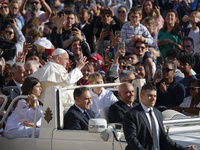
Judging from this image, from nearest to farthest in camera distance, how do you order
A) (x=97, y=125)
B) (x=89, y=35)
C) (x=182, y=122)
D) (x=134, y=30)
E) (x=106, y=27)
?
1. (x=97, y=125)
2. (x=182, y=122)
3. (x=134, y=30)
4. (x=106, y=27)
5. (x=89, y=35)

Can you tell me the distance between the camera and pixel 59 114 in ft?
24.1

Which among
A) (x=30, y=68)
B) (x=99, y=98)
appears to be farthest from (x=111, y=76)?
(x=30, y=68)

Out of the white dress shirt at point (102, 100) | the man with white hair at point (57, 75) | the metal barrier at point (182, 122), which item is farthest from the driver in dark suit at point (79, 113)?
the man with white hair at point (57, 75)

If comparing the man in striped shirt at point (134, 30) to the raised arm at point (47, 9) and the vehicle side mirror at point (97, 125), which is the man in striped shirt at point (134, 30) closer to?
the raised arm at point (47, 9)

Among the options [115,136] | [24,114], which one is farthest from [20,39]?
[115,136]

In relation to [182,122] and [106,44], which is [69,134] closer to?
[182,122]

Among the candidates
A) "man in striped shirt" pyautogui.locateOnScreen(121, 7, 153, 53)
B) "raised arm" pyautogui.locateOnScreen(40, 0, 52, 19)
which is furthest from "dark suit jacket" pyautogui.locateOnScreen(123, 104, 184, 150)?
"raised arm" pyautogui.locateOnScreen(40, 0, 52, 19)

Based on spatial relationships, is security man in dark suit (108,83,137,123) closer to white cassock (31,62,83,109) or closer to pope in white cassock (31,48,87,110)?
pope in white cassock (31,48,87,110)

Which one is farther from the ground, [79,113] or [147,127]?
[79,113]

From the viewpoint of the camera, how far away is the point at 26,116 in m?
7.98

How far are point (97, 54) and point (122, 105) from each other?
13.8 feet

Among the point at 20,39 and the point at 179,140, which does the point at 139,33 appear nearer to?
the point at 20,39

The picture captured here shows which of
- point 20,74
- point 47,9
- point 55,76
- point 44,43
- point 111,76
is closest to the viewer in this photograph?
point 55,76

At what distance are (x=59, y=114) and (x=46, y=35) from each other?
7.14m
